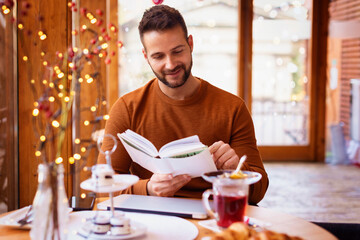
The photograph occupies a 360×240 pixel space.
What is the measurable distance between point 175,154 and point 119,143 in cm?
51

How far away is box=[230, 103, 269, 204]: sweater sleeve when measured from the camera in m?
1.71

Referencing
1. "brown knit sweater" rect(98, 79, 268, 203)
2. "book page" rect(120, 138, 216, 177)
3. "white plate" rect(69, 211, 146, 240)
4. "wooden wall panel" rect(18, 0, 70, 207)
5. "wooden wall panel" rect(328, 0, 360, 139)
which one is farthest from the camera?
"wooden wall panel" rect(328, 0, 360, 139)

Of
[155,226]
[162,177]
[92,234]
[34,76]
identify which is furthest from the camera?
[34,76]

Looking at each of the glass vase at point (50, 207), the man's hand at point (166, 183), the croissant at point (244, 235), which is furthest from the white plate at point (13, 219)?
the croissant at point (244, 235)

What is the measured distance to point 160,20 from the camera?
1.77 m

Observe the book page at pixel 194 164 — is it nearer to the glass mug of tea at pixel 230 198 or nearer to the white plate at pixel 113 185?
the glass mug of tea at pixel 230 198

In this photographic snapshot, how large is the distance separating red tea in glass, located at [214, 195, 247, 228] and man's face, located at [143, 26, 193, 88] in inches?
29.3

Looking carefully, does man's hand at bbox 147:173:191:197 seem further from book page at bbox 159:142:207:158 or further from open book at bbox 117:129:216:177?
book page at bbox 159:142:207:158

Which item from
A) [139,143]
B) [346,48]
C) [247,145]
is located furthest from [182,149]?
[346,48]

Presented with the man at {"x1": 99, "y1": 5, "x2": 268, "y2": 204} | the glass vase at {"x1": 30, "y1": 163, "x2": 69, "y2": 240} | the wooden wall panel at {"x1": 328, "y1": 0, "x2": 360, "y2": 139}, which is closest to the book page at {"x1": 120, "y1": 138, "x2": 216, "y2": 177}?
the man at {"x1": 99, "y1": 5, "x2": 268, "y2": 204}

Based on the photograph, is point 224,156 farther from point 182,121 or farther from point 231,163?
point 182,121

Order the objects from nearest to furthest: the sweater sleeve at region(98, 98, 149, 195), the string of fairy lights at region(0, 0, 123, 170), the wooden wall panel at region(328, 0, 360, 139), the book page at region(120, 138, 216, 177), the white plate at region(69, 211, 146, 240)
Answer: the string of fairy lights at region(0, 0, 123, 170) < the white plate at region(69, 211, 146, 240) < the book page at region(120, 138, 216, 177) < the sweater sleeve at region(98, 98, 149, 195) < the wooden wall panel at region(328, 0, 360, 139)

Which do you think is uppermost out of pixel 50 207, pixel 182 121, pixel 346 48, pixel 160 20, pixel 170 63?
pixel 346 48

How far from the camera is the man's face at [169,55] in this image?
1774 millimetres
